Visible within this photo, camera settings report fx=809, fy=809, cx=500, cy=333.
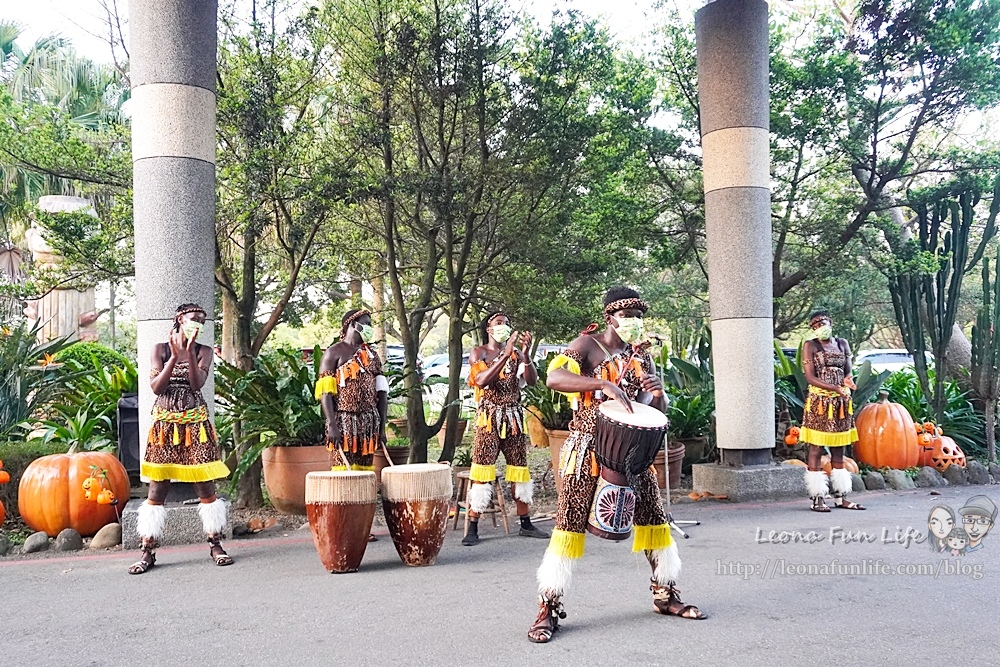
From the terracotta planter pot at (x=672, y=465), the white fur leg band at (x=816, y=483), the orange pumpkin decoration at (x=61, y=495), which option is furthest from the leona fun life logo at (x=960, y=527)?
the orange pumpkin decoration at (x=61, y=495)

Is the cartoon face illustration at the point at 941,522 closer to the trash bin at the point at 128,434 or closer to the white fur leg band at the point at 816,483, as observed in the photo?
the white fur leg band at the point at 816,483

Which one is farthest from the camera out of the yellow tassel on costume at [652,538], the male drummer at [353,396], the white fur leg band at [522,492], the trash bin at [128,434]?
the trash bin at [128,434]

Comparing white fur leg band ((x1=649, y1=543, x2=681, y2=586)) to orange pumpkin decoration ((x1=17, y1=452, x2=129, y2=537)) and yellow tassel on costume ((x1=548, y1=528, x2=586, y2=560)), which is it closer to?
yellow tassel on costume ((x1=548, y1=528, x2=586, y2=560))

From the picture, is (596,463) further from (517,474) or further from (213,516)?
(213,516)

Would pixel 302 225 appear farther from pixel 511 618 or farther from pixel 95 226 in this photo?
pixel 511 618

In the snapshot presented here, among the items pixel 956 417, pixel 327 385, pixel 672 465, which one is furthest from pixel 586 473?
pixel 956 417

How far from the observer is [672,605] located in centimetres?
448

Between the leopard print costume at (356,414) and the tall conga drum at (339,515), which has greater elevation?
the leopard print costume at (356,414)

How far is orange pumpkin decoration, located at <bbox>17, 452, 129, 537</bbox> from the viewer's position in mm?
6582

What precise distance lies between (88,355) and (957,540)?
9780mm

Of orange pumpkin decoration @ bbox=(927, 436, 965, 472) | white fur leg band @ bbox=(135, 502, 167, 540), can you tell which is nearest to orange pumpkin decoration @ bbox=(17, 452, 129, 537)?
white fur leg band @ bbox=(135, 502, 167, 540)

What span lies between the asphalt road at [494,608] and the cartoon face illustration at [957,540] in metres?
0.18

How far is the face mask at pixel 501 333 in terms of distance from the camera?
685 centimetres

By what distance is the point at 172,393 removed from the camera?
6000 mm
